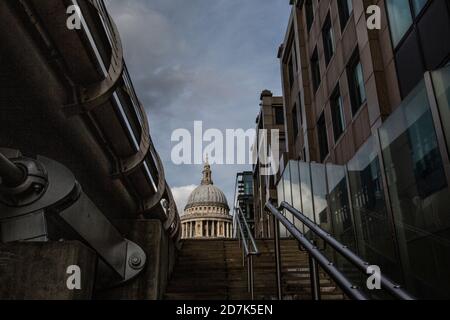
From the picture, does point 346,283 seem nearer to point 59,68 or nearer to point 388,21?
point 59,68

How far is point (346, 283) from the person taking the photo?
2783 millimetres

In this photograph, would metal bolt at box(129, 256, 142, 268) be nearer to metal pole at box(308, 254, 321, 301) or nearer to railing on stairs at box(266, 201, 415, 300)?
railing on stairs at box(266, 201, 415, 300)

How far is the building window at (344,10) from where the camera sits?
505 inches

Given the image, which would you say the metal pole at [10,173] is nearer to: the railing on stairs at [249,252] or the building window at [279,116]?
the railing on stairs at [249,252]

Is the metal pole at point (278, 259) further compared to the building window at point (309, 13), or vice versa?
the building window at point (309, 13)

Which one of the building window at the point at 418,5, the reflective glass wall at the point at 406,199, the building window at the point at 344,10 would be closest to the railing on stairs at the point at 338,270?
the reflective glass wall at the point at 406,199

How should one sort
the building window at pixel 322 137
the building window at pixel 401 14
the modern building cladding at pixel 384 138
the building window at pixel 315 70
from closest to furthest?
the modern building cladding at pixel 384 138, the building window at pixel 401 14, the building window at pixel 322 137, the building window at pixel 315 70

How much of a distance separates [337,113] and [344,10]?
3.22 metres

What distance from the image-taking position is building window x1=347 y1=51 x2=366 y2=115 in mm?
11789

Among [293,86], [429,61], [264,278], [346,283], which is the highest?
[293,86]

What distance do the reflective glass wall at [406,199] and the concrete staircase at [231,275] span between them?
0.93 m

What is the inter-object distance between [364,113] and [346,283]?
29.9ft
